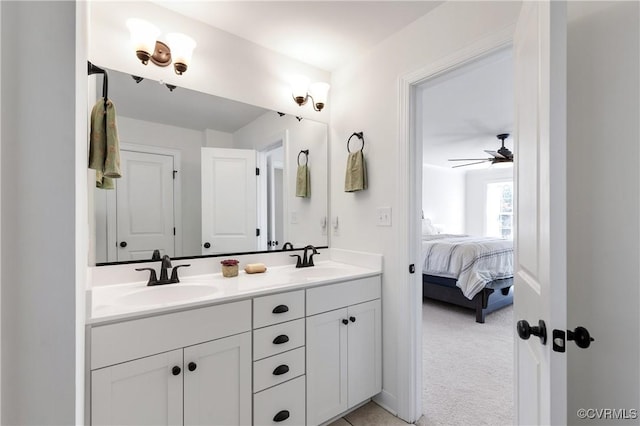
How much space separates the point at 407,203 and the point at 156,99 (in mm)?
1620

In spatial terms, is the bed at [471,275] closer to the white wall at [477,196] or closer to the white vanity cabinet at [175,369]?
the white vanity cabinet at [175,369]

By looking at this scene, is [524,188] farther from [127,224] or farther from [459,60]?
[127,224]

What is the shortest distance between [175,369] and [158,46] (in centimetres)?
166

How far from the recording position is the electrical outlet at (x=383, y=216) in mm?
1886

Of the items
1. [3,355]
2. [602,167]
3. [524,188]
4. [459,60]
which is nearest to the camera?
[3,355]

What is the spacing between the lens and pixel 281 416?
4.75 feet

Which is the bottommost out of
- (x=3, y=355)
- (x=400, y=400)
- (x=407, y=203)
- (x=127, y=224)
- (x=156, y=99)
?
(x=400, y=400)

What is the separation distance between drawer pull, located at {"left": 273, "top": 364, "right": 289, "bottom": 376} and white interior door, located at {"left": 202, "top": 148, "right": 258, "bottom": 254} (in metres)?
0.82

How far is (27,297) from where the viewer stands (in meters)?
0.41

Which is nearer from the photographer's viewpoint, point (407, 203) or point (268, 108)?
point (407, 203)

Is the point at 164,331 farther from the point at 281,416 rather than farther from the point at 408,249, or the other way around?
the point at 408,249

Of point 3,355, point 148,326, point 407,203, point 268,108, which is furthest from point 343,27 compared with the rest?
point 3,355

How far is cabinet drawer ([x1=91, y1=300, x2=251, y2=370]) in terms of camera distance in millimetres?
1036

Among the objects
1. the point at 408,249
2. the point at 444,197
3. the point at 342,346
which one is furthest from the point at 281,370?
the point at 444,197
